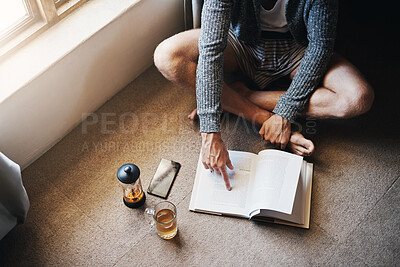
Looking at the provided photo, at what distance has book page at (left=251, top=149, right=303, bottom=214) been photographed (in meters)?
1.33

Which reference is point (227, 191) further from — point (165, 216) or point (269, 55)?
point (269, 55)

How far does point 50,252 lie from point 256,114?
0.85 m

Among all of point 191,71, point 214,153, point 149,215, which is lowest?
point 149,215

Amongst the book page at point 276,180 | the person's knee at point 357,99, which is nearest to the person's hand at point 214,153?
the book page at point 276,180

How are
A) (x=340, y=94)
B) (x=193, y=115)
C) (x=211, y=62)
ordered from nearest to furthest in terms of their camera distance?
(x=211, y=62) < (x=340, y=94) < (x=193, y=115)

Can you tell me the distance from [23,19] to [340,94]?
1.11m

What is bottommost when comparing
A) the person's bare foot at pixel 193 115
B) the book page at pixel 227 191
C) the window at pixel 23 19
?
the book page at pixel 227 191

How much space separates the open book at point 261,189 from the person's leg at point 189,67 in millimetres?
168

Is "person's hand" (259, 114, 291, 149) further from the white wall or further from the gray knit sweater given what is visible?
the white wall

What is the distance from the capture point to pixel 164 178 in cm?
152

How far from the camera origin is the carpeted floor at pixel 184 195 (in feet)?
4.46

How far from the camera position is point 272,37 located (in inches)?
59.5

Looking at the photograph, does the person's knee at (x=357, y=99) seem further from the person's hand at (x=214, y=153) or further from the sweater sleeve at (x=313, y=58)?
the person's hand at (x=214, y=153)

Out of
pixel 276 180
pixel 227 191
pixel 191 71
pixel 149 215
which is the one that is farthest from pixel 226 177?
pixel 191 71
